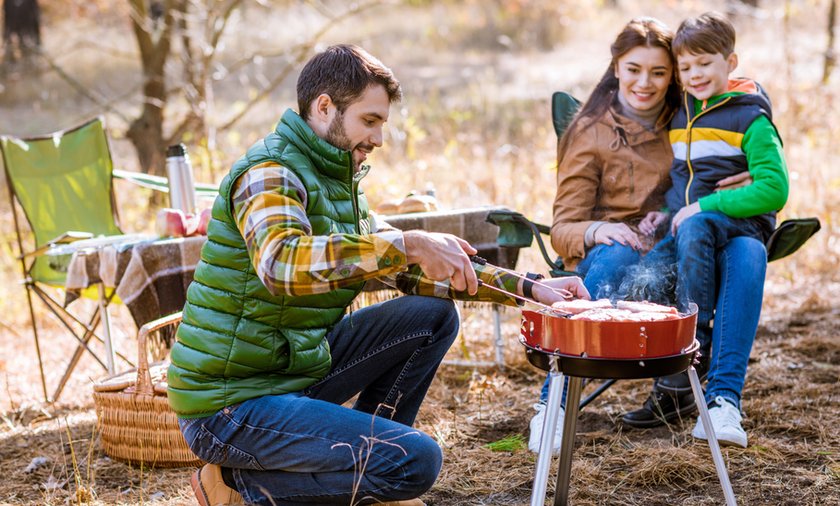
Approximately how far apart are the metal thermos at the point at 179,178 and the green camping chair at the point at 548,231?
124cm

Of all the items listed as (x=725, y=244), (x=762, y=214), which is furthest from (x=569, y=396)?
(x=762, y=214)

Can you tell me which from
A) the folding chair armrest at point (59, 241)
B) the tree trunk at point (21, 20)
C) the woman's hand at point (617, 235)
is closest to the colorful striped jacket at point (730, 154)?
the woman's hand at point (617, 235)

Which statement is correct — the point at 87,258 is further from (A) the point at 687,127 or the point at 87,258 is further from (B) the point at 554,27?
(B) the point at 554,27

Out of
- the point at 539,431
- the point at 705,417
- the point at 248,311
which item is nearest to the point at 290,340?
the point at 248,311

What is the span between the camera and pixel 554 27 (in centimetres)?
1474

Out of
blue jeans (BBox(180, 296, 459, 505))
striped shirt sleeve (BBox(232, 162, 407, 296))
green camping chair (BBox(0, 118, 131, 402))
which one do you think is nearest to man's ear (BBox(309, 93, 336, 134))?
striped shirt sleeve (BBox(232, 162, 407, 296))

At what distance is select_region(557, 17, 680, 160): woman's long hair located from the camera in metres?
3.19

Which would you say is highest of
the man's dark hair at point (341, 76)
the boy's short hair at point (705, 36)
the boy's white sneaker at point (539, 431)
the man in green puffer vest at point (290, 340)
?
the boy's short hair at point (705, 36)

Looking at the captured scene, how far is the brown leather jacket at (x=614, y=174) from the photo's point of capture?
130 inches

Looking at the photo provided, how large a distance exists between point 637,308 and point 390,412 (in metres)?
0.80

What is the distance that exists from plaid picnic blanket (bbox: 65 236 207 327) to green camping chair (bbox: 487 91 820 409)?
116cm

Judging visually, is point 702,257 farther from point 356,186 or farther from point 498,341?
point 356,186

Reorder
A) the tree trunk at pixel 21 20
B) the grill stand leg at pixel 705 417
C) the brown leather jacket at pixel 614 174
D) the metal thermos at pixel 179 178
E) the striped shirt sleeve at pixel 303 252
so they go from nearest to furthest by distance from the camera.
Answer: the striped shirt sleeve at pixel 303 252, the grill stand leg at pixel 705 417, the brown leather jacket at pixel 614 174, the metal thermos at pixel 179 178, the tree trunk at pixel 21 20

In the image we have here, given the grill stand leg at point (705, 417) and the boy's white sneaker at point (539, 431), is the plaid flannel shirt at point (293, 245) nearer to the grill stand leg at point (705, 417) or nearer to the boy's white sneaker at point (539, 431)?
the grill stand leg at point (705, 417)
